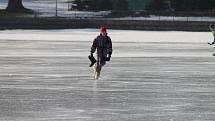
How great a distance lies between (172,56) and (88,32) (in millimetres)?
19820

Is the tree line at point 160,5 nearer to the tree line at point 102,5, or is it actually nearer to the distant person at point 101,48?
the tree line at point 102,5

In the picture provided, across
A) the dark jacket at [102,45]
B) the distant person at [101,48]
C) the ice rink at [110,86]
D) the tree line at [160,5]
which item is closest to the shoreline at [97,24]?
the tree line at [160,5]

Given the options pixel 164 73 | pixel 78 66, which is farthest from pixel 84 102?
pixel 78 66

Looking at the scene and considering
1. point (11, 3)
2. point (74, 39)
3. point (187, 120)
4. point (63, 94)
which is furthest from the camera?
point (11, 3)

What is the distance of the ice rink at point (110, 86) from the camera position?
12273 mm

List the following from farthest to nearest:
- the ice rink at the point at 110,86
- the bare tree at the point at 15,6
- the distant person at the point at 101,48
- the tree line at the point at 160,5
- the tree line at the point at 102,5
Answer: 1. the bare tree at the point at 15,6
2. the tree line at the point at 102,5
3. the tree line at the point at 160,5
4. the distant person at the point at 101,48
5. the ice rink at the point at 110,86

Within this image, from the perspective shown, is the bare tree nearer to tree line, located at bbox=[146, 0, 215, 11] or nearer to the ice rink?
tree line, located at bbox=[146, 0, 215, 11]

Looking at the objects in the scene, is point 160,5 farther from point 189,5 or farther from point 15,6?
point 15,6

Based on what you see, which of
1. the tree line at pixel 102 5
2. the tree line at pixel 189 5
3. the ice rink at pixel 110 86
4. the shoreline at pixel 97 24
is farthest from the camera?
the tree line at pixel 102 5

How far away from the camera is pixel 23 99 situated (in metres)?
14.2

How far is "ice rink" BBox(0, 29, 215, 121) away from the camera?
12273 millimetres

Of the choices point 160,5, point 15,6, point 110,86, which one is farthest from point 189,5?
point 110,86

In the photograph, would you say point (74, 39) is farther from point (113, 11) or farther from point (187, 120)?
point (187, 120)

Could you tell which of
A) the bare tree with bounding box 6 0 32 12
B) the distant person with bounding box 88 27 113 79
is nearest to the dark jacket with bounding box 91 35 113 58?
the distant person with bounding box 88 27 113 79
